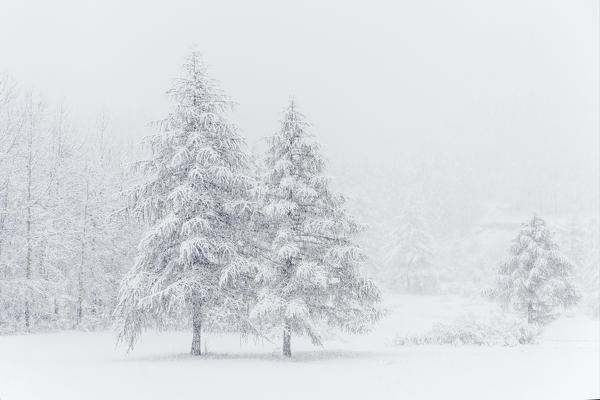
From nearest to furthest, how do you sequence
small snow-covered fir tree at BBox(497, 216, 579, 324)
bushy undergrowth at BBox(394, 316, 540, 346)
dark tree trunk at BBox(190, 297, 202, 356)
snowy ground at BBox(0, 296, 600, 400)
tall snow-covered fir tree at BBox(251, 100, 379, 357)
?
snowy ground at BBox(0, 296, 600, 400) < dark tree trunk at BBox(190, 297, 202, 356) < tall snow-covered fir tree at BBox(251, 100, 379, 357) < bushy undergrowth at BBox(394, 316, 540, 346) < small snow-covered fir tree at BBox(497, 216, 579, 324)

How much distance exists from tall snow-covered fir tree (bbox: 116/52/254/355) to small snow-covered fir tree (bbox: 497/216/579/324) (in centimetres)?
1929

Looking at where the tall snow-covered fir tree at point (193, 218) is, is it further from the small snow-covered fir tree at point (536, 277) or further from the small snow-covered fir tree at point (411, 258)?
the small snow-covered fir tree at point (411, 258)

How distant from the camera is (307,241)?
17.6 m

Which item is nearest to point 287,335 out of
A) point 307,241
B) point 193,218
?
point 307,241

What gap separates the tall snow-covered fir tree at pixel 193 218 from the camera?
628 inches

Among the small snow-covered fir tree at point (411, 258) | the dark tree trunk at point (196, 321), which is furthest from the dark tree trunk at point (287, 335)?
the small snow-covered fir tree at point (411, 258)

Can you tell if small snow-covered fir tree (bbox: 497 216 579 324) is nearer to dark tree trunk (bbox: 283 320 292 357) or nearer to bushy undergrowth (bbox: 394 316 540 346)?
bushy undergrowth (bbox: 394 316 540 346)

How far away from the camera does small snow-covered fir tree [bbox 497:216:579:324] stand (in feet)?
94.7

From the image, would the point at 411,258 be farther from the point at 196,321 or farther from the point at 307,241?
the point at 196,321

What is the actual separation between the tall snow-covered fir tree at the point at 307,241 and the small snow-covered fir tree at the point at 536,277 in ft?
51.0

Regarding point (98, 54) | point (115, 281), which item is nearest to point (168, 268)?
point (98, 54)

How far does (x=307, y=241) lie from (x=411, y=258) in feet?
148

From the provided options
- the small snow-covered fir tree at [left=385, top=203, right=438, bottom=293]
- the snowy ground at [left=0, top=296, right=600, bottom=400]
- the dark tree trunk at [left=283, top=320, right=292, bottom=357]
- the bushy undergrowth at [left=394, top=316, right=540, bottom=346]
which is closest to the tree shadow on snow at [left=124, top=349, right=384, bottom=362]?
the snowy ground at [left=0, top=296, right=600, bottom=400]

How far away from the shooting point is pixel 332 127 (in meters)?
25.3
